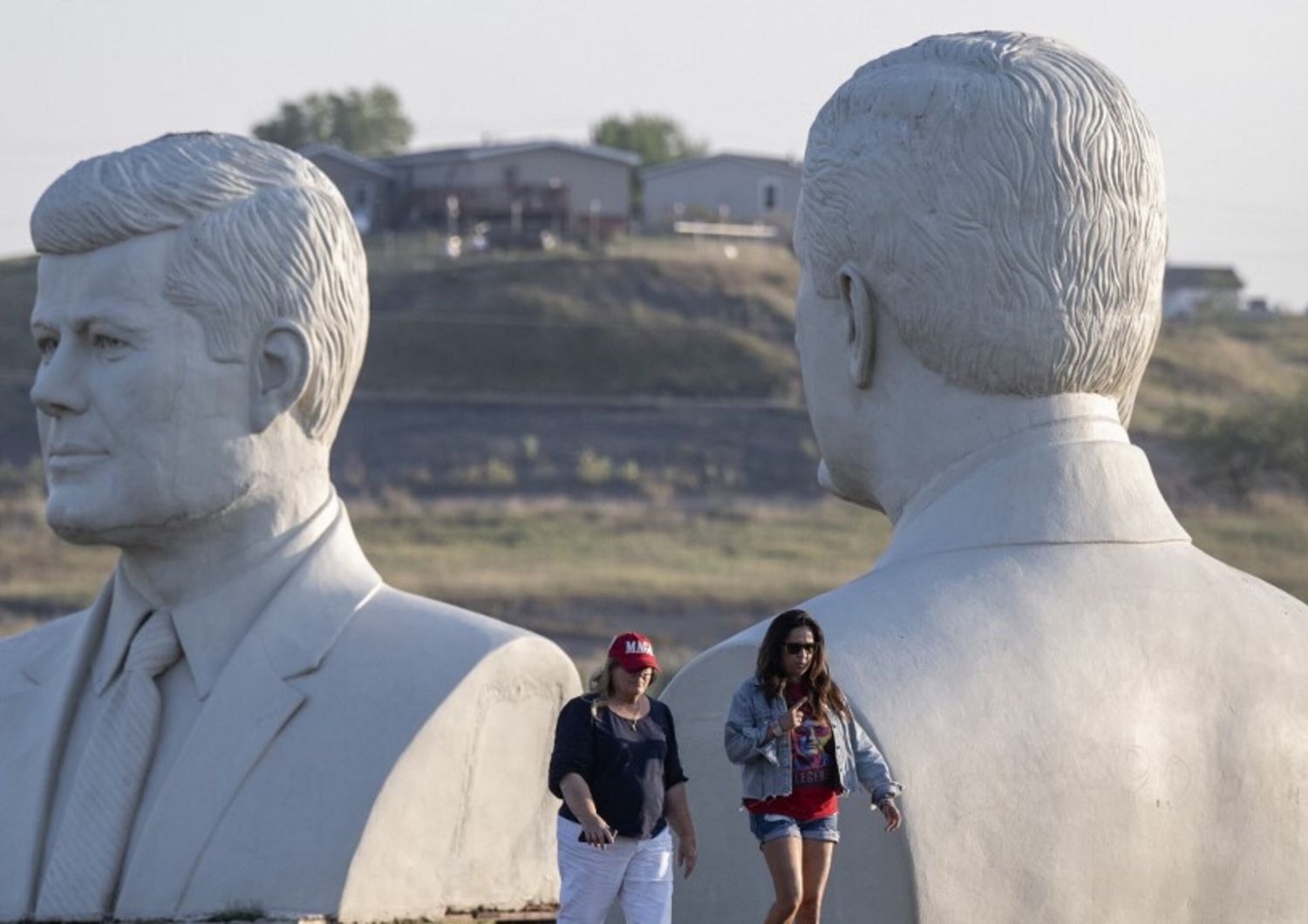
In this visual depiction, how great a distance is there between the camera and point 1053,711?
5.52 m

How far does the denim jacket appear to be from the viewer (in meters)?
5.29

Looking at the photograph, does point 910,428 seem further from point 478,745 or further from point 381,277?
point 381,277

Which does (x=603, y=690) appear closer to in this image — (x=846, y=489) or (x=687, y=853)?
(x=687, y=853)

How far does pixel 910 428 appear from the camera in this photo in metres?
5.91

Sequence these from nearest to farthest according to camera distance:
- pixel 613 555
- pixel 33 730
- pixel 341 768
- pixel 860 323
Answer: pixel 860 323 → pixel 341 768 → pixel 33 730 → pixel 613 555

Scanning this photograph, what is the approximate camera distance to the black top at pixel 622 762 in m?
5.62

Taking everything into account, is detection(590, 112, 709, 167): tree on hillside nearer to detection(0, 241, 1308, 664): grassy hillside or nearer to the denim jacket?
detection(0, 241, 1308, 664): grassy hillside

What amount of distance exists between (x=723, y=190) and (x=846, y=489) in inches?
2556

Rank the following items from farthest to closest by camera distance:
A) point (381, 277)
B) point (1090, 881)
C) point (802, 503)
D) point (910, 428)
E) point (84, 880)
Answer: point (381, 277), point (802, 503), point (84, 880), point (910, 428), point (1090, 881)

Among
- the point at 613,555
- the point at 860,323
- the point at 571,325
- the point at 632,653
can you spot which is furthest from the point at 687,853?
the point at 571,325

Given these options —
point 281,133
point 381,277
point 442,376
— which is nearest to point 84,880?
point 442,376

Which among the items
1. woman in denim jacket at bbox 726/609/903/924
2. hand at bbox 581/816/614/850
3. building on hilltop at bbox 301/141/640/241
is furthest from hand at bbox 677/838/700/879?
building on hilltop at bbox 301/141/640/241

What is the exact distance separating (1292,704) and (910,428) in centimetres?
96

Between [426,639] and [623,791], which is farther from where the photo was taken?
[426,639]
